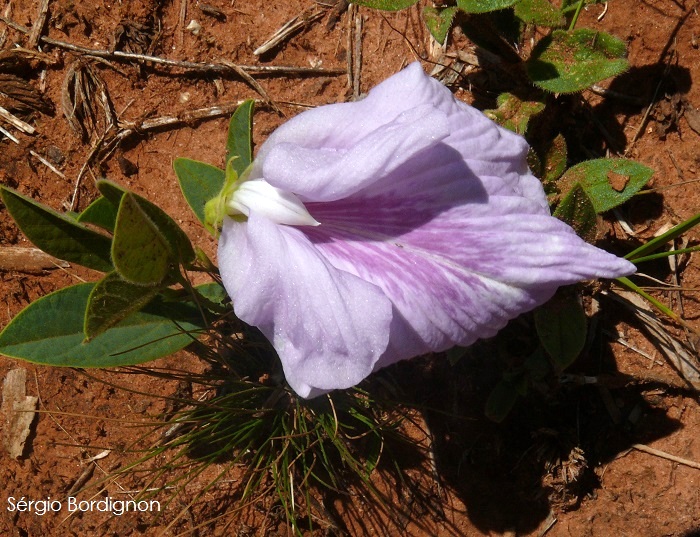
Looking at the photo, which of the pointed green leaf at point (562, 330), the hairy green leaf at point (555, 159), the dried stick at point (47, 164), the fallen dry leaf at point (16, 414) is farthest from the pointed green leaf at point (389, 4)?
the fallen dry leaf at point (16, 414)

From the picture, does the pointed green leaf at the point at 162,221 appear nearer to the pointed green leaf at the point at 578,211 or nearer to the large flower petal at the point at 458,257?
the large flower petal at the point at 458,257

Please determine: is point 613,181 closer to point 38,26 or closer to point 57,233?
point 57,233

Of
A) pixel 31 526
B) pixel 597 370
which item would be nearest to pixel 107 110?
pixel 31 526

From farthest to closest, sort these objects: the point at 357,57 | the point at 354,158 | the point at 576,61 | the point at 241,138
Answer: the point at 357,57
the point at 576,61
the point at 241,138
the point at 354,158

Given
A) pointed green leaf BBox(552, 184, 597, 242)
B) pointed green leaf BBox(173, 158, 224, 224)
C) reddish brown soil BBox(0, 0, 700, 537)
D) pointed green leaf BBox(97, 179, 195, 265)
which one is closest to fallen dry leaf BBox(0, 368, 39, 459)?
reddish brown soil BBox(0, 0, 700, 537)

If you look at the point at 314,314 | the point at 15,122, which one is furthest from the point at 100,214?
the point at 15,122

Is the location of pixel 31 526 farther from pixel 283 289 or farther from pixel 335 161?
pixel 335 161

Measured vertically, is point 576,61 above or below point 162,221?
above
